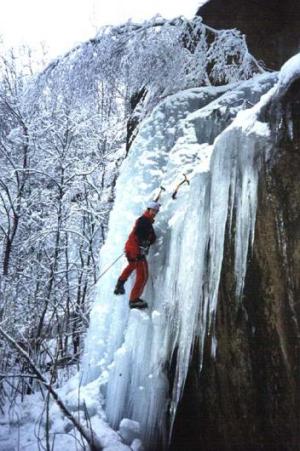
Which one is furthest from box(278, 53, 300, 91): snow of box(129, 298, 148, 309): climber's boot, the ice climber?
box(129, 298, 148, 309): climber's boot

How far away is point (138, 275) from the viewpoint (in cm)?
412

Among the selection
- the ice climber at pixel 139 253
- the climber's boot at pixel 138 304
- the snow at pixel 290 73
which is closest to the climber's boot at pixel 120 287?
the ice climber at pixel 139 253

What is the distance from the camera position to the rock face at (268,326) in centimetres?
332

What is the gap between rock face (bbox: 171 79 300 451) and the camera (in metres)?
3.32

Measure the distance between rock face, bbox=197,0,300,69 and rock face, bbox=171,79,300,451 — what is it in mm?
2317

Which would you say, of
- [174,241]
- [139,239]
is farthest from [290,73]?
[139,239]

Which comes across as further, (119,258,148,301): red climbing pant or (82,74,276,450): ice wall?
(119,258,148,301): red climbing pant

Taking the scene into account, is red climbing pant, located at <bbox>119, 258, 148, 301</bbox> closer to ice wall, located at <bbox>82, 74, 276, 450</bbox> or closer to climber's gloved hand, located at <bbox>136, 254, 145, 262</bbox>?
climber's gloved hand, located at <bbox>136, 254, 145, 262</bbox>

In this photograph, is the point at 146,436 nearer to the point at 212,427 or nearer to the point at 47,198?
the point at 212,427

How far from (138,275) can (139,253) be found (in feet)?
0.78

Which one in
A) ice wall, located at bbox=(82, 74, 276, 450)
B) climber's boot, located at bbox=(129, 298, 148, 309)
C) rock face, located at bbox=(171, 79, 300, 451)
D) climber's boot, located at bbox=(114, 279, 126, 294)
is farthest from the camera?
climber's boot, located at bbox=(114, 279, 126, 294)

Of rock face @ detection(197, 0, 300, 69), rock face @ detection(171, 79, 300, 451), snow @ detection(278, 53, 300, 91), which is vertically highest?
rock face @ detection(197, 0, 300, 69)

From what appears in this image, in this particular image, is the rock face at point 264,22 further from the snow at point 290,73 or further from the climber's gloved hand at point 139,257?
the climber's gloved hand at point 139,257

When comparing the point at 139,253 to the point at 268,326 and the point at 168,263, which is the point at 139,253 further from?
the point at 268,326
